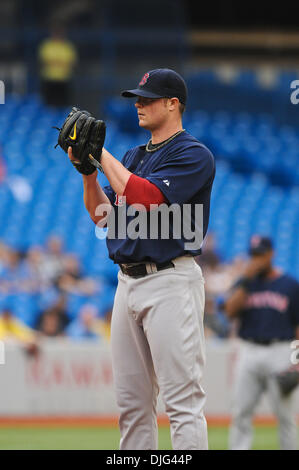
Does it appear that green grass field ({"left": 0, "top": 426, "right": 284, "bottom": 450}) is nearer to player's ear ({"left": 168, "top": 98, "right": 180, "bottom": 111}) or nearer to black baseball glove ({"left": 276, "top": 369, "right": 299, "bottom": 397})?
black baseball glove ({"left": 276, "top": 369, "right": 299, "bottom": 397})

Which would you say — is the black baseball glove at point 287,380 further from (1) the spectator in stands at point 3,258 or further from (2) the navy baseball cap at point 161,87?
(1) the spectator in stands at point 3,258

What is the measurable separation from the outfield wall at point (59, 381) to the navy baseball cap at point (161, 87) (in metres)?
5.91

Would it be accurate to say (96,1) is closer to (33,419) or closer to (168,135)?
(33,419)

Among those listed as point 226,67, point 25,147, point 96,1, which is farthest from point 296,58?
point 25,147

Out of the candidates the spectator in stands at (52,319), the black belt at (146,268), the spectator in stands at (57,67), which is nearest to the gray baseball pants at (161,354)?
the black belt at (146,268)

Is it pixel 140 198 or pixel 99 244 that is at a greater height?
pixel 99 244

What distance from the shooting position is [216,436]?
27.7ft

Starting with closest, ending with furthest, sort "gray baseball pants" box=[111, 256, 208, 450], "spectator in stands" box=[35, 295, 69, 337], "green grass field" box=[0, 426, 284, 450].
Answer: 1. "gray baseball pants" box=[111, 256, 208, 450]
2. "green grass field" box=[0, 426, 284, 450]
3. "spectator in stands" box=[35, 295, 69, 337]

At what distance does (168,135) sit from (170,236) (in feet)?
1.74

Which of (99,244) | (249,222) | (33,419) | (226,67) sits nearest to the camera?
(33,419)

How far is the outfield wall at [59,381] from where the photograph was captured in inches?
384

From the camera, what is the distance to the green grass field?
7.42 meters

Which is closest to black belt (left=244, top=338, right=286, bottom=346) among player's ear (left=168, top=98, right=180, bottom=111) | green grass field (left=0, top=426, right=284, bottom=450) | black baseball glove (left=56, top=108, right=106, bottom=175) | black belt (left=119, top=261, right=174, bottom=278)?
green grass field (left=0, top=426, right=284, bottom=450)

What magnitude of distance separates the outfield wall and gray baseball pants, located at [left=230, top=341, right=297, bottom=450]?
3247 millimetres
